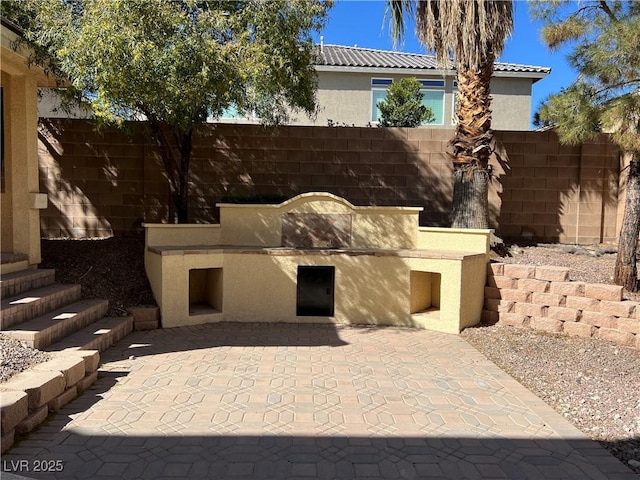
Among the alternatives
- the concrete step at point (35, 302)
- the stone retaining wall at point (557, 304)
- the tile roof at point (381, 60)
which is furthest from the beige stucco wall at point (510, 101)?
the concrete step at point (35, 302)

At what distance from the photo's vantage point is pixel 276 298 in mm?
8516

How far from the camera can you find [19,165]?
25.6 ft

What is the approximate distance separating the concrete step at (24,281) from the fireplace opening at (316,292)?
4.00 m

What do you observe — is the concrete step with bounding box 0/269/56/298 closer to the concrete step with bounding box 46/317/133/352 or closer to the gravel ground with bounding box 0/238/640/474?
the gravel ground with bounding box 0/238/640/474

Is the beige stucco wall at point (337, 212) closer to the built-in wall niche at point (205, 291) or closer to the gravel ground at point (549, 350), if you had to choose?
the built-in wall niche at point (205, 291)

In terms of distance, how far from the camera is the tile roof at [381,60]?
1772 centimetres

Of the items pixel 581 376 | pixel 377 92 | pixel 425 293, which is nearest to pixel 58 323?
pixel 425 293

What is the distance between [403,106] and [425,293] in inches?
317

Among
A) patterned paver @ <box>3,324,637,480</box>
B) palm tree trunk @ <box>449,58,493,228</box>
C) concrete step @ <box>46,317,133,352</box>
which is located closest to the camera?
patterned paver @ <box>3,324,637,480</box>

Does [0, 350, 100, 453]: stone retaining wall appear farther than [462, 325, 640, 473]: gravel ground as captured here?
No

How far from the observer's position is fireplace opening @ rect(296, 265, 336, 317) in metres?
8.59

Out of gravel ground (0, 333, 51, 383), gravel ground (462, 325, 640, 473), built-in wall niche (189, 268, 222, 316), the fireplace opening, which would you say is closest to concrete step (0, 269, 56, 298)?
gravel ground (0, 333, 51, 383)

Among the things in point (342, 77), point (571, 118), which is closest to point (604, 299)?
point (571, 118)

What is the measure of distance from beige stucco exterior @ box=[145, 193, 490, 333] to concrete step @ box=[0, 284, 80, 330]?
135 centimetres
